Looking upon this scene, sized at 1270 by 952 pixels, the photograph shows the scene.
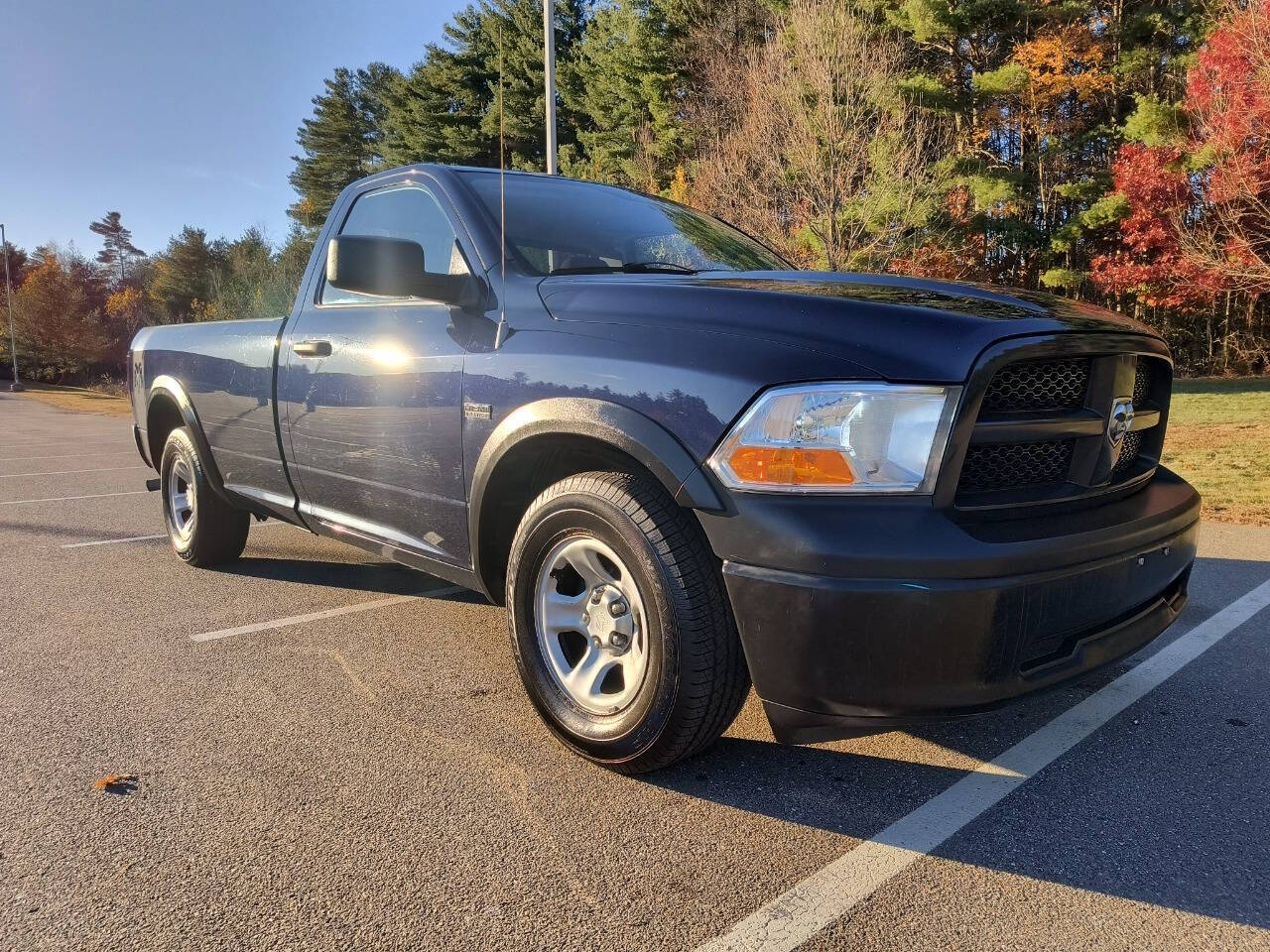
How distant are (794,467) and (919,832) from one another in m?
1.01

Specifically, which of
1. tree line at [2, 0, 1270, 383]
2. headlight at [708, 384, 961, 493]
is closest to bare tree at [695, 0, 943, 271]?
tree line at [2, 0, 1270, 383]

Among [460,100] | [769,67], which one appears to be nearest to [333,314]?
[460,100]

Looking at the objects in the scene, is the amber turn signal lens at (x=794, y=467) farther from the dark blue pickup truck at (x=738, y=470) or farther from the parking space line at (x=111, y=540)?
the parking space line at (x=111, y=540)

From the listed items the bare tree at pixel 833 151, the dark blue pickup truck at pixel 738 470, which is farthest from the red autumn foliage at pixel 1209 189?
the dark blue pickup truck at pixel 738 470

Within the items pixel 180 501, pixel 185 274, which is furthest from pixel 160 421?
pixel 185 274

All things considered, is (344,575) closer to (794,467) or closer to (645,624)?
(645,624)

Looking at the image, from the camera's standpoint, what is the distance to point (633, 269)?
3.21m

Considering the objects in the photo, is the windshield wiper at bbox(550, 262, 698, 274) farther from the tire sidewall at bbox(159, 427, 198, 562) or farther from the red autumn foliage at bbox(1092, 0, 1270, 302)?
the red autumn foliage at bbox(1092, 0, 1270, 302)

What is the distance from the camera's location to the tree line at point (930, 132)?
14312 millimetres

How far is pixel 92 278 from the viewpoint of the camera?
72.4 metres

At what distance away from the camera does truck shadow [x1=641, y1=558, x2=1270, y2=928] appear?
2105mm

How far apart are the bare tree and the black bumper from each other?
14.8 m

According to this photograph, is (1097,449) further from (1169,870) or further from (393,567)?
(393,567)

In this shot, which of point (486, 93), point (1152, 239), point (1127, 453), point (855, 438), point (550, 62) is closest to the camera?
point (855, 438)
